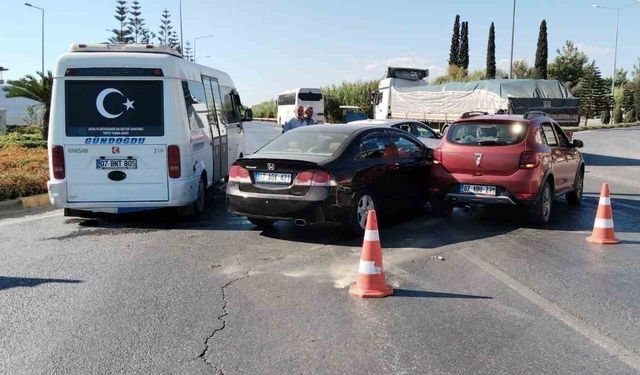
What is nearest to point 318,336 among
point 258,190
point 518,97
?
point 258,190

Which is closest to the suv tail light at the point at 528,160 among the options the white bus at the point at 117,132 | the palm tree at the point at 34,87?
the white bus at the point at 117,132

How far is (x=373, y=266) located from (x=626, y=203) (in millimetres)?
7496

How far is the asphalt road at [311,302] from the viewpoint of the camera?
434cm

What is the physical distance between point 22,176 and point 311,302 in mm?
9039

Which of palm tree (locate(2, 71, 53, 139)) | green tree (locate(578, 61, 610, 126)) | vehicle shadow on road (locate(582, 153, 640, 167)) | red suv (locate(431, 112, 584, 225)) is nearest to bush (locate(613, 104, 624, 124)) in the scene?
green tree (locate(578, 61, 610, 126))

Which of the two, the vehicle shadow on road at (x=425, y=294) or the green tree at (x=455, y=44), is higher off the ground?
the green tree at (x=455, y=44)

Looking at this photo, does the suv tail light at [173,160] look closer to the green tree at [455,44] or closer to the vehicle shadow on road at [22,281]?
the vehicle shadow on road at [22,281]

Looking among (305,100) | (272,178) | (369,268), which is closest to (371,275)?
(369,268)

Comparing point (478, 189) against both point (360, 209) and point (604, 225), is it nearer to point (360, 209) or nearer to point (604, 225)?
point (604, 225)

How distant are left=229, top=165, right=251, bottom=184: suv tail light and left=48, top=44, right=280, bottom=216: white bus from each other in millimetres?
1111

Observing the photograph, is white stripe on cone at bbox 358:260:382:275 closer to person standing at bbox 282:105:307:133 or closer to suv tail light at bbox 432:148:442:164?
suv tail light at bbox 432:148:442:164

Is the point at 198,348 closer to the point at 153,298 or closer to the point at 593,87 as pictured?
the point at 153,298

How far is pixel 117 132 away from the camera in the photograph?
9125 mm

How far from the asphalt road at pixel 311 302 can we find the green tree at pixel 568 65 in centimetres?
8473
